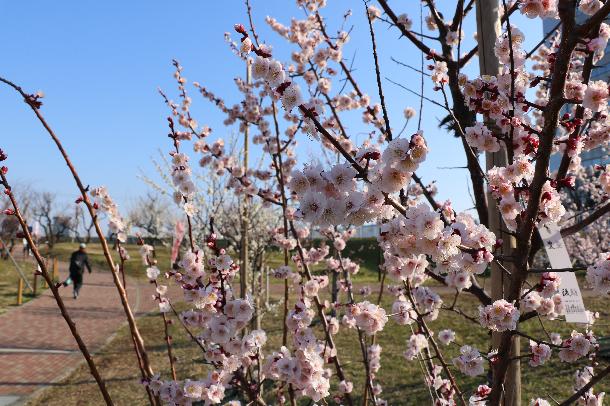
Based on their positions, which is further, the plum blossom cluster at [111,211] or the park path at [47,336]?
the park path at [47,336]

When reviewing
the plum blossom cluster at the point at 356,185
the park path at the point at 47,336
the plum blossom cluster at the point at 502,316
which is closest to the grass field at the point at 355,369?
the park path at the point at 47,336

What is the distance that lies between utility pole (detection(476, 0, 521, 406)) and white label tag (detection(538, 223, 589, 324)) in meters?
0.21

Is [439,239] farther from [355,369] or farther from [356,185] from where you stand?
[355,369]

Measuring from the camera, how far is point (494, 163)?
2.16 metres

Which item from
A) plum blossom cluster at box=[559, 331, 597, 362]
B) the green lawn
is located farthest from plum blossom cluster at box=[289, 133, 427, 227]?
the green lawn

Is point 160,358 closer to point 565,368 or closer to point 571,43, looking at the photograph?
point 565,368

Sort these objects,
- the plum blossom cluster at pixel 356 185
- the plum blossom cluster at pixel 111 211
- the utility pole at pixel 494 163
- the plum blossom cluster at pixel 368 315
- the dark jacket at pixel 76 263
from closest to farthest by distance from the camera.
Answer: the plum blossom cluster at pixel 356 185 → the utility pole at pixel 494 163 → the plum blossom cluster at pixel 368 315 → the plum blossom cluster at pixel 111 211 → the dark jacket at pixel 76 263

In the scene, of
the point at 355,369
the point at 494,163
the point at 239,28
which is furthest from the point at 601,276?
the point at 355,369

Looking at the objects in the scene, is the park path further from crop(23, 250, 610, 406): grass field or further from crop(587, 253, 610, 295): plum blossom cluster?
crop(587, 253, 610, 295): plum blossom cluster

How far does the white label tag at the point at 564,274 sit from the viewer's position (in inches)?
71.9

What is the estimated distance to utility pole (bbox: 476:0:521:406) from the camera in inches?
76.5

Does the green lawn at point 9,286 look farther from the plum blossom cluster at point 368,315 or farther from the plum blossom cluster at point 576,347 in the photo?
the plum blossom cluster at point 576,347

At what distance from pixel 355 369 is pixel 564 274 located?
20.0ft

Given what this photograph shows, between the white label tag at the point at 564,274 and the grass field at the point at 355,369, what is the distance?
2761 mm
